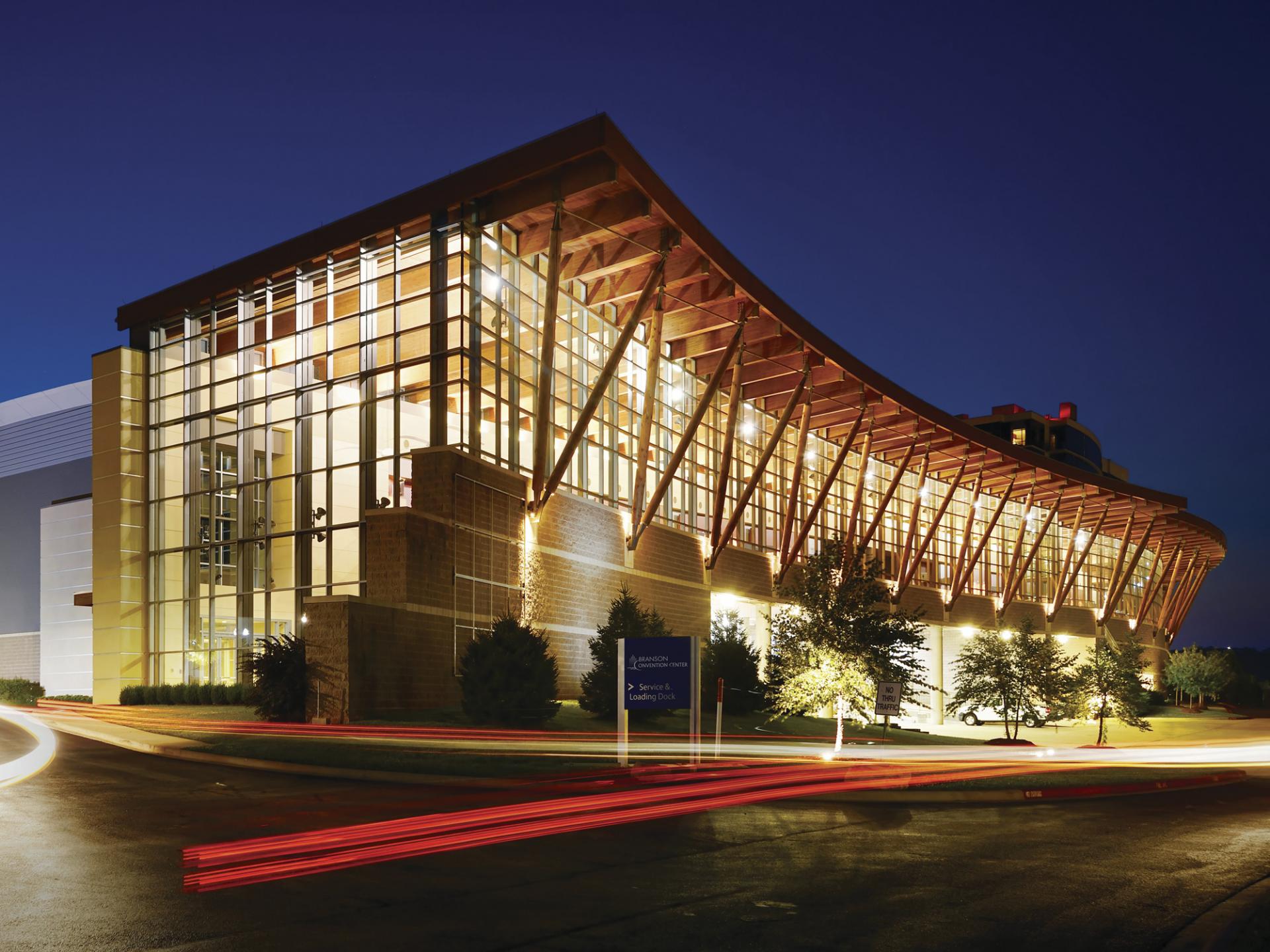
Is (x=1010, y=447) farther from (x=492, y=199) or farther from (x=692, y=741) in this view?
(x=692, y=741)

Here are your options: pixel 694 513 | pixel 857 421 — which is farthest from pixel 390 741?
pixel 857 421

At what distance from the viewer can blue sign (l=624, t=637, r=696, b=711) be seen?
19344 mm

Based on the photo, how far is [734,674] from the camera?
120 feet

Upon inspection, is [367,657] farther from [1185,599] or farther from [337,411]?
[1185,599]

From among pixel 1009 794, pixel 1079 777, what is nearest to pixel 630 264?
pixel 1079 777

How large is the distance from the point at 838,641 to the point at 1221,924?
→ 65.6 feet

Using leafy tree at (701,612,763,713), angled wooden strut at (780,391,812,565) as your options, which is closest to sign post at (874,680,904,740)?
leafy tree at (701,612,763,713)

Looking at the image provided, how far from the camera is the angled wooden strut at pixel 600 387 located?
33.0 meters

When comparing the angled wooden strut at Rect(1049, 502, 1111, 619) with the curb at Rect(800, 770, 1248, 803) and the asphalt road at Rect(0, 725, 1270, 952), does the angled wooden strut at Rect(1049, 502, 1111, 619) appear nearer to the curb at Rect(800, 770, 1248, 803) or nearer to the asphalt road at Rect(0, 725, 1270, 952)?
the curb at Rect(800, 770, 1248, 803)

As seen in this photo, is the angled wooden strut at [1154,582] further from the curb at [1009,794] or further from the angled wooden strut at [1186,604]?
the curb at [1009,794]

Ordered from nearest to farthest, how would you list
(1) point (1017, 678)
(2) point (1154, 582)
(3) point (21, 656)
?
(1) point (1017, 678) < (3) point (21, 656) < (2) point (1154, 582)

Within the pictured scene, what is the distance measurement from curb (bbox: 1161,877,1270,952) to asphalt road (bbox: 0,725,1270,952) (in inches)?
6.1

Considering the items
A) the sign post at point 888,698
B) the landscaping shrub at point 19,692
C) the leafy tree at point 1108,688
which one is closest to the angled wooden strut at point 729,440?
the leafy tree at point 1108,688

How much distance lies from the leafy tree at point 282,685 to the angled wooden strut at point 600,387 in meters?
9.93
